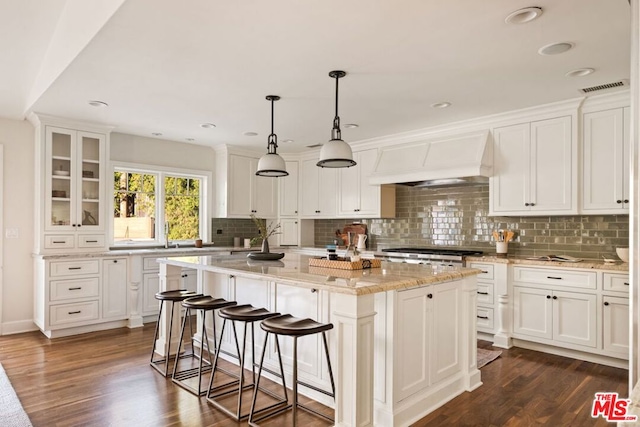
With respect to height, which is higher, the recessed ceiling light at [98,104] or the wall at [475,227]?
the recessed ceiling light at [98,104]

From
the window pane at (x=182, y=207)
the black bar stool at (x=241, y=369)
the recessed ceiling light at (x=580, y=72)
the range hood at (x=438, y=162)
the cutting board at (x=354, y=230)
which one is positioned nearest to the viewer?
the black bar stool at (x=241, y=369)

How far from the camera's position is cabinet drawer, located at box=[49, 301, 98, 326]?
4.61 metres

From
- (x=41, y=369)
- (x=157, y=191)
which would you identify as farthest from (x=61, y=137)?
(x=41, y=369)

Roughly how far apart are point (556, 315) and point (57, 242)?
546 cm

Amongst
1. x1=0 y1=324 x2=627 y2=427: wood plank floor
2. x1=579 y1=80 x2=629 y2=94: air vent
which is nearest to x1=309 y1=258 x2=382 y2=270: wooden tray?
x1=0 y1=324 x2=627 y2=427: wood plank floor

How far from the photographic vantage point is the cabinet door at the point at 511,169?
174 inches

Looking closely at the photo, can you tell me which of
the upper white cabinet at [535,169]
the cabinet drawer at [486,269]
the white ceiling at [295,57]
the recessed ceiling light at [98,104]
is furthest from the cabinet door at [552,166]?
the recessed ceiling light at [98,104]

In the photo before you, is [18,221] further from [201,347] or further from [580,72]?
[580,72]

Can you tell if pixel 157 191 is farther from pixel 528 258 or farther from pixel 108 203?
pixel 528 258

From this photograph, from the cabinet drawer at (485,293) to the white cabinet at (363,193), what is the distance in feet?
5.78

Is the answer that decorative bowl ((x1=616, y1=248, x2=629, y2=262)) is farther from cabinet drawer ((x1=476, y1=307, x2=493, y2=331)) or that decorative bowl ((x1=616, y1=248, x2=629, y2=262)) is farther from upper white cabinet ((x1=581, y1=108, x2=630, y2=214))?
cabinet drawer ((x1=476, y1=307, x2=493, y2=331))

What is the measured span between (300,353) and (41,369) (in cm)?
235

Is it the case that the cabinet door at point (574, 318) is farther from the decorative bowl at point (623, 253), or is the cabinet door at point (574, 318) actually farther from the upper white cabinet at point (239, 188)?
the upper white cabinet at point (239, 188)

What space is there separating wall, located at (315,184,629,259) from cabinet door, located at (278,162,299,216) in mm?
807
